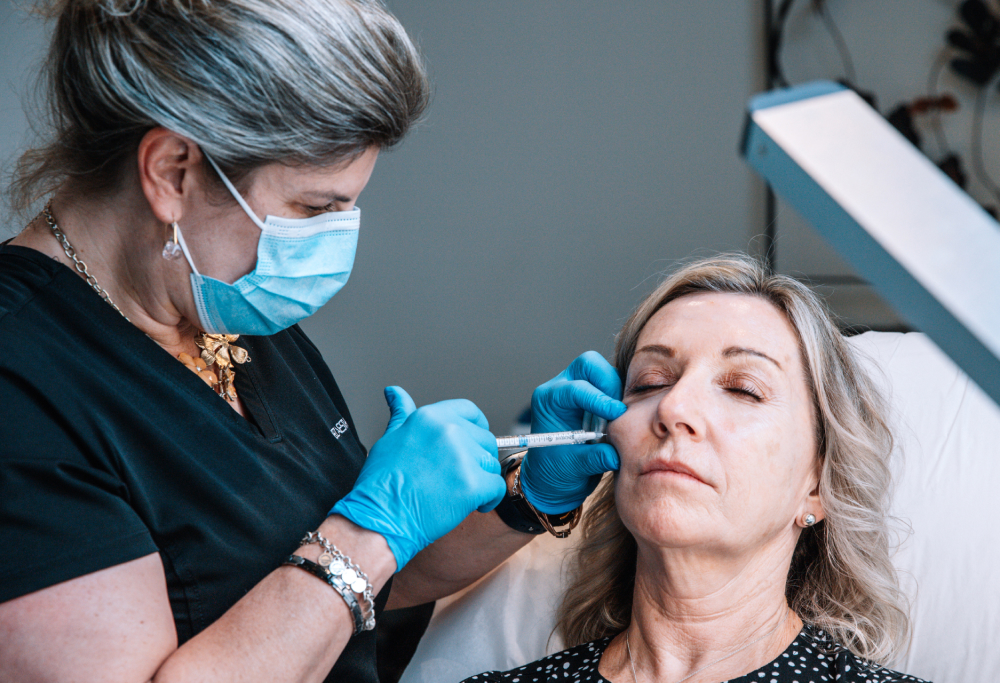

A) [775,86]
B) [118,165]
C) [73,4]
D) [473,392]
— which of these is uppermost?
[73,4]

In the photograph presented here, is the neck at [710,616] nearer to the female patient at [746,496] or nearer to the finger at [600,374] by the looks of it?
the female patient at [746,496]

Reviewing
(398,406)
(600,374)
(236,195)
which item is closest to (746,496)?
(600,374)

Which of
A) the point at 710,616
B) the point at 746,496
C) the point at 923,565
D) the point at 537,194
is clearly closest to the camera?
the point at 746,496

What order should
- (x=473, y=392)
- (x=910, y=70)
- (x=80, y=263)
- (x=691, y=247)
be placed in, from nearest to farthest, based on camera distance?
(x=80, y=263), (x=910, y=70), (x=691, y=247), (x=473, y=392)

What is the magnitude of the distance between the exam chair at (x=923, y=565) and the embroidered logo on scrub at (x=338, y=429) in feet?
1.90

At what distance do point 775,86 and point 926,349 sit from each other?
44.6 inches

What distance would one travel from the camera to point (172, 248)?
0.99 metres

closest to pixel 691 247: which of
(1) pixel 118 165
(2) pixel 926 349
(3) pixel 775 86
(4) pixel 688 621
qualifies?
(3) pixel 775 86

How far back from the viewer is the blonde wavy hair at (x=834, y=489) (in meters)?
1.29

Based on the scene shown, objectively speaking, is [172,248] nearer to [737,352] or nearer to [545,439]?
[545,439]

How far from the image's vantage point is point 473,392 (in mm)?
3008

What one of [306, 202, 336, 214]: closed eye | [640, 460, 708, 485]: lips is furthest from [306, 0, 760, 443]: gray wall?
[306, 202, 336, 214]: closed eye

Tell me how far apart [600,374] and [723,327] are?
0.22 meters

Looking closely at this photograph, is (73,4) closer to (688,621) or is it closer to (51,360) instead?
(51,360)
